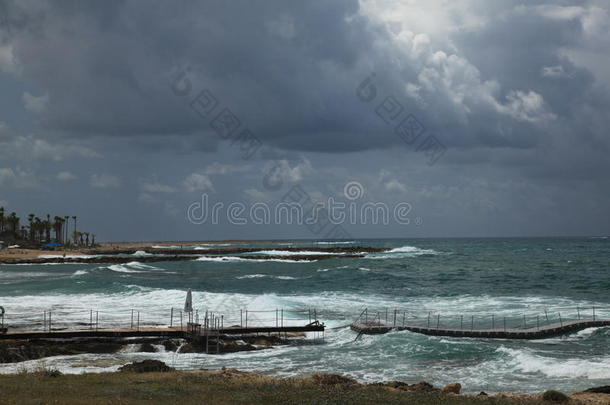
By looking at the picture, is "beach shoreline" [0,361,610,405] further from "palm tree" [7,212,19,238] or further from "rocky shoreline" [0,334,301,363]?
"palm tree" [7,212,19,238]

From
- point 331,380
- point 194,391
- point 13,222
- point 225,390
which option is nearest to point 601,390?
point 331,380

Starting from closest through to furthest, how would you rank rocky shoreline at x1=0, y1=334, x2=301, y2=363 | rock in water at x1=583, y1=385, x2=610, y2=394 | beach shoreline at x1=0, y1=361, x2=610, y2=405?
beach shoreline at x1=0, y1=361, x2=610, y2=405
rock in water at x1=583, y1=385, x2=610, y2=394
rocky shoreline at x1=0, y1=334, x2=301, y2=363

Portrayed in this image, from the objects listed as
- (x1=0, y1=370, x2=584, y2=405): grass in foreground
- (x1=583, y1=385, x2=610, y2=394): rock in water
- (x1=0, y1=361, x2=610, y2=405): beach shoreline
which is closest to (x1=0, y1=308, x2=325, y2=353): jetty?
(x1=0, y1=361, x2=610, y2=405): beach shoreline

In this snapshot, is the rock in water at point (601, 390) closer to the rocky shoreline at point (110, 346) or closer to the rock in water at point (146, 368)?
the rock in water at point (146, 368)

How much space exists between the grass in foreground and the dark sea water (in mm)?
4097

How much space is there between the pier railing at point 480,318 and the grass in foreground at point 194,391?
548 inches

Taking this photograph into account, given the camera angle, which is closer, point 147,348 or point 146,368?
point 146,368

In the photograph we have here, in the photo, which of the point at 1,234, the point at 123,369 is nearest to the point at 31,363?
the point at 123,369

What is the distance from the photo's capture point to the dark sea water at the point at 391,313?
2275cm

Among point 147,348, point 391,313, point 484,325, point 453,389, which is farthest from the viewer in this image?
point 391,313

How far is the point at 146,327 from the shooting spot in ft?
103

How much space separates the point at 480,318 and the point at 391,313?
5346 millimetres

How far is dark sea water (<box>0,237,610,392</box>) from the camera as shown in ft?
74.6

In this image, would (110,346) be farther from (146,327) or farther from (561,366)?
(561,366)
